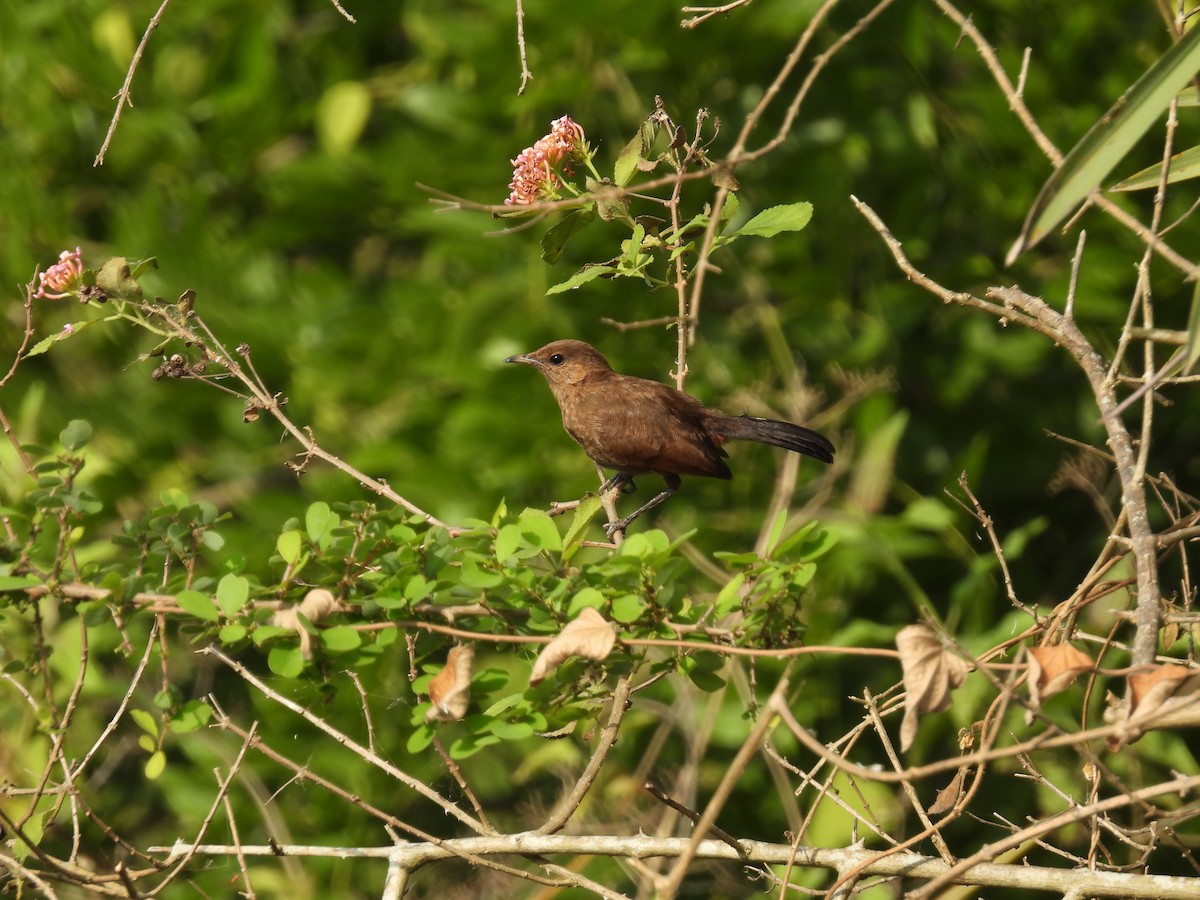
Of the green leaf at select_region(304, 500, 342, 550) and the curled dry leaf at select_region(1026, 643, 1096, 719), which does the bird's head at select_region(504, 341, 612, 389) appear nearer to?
the green leaf at select_region(304, 500, 342, 550)

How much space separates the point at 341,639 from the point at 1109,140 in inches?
55.1

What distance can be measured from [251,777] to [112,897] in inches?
117

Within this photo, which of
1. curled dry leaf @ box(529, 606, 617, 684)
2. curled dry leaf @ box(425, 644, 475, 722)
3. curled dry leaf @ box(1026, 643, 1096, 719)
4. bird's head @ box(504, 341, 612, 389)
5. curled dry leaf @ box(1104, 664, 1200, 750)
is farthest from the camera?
bird's head @ box(504, 341, 612, 389)

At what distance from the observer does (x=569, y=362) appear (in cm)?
421

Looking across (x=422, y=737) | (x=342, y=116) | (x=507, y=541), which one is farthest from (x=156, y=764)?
(x=342, y=116)

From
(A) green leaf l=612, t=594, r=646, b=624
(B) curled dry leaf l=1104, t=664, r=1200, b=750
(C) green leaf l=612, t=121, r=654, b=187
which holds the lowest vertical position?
(A) green leaf l=612, t=594, r=646, b=624

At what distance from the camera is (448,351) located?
570 cm

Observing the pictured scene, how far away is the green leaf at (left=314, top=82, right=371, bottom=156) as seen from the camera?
20.8ft

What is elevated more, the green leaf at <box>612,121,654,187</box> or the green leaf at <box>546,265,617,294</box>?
the green leaf at <box>612,121,654,187</box>

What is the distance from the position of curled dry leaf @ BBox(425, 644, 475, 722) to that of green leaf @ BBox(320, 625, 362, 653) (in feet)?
0.48

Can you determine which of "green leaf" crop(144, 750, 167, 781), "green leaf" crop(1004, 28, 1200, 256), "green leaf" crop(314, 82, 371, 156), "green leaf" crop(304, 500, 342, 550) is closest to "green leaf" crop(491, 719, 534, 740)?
"green leaf" crop(304, 500, 342, 550)

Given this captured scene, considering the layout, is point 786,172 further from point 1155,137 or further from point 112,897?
point 112,897

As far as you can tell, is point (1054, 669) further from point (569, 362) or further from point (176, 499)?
point (569, 362)

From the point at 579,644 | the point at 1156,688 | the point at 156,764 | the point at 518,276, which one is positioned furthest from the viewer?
the point at 518,276
